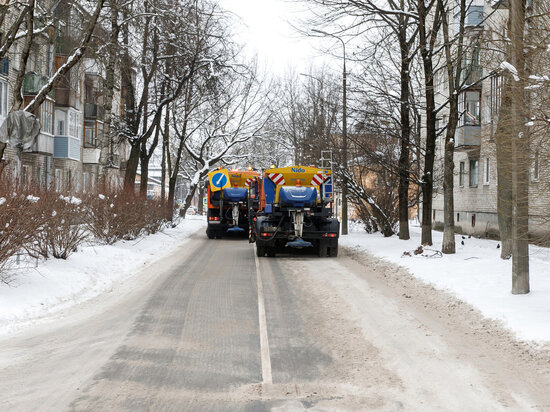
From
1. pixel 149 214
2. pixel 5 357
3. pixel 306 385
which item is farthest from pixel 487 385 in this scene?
pixel 149 214

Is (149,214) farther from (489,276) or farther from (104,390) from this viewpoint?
(104,390)

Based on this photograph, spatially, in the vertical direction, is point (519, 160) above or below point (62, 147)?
below

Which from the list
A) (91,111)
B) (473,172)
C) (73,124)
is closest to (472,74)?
(473,172)

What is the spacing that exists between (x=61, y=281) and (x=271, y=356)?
573 cm

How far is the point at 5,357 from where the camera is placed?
275 inches

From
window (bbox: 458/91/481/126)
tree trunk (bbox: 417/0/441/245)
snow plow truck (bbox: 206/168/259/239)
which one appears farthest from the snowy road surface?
window (bbox: 458/91/481/126)

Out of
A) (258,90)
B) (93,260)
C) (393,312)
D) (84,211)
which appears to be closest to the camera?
(393,312)

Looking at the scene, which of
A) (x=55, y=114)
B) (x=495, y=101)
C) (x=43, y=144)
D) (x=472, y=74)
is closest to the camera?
(x=495, y=101)

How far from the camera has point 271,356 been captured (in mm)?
7020

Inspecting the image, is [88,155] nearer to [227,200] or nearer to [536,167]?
[227,200]

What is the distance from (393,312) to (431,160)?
1087 centimetres

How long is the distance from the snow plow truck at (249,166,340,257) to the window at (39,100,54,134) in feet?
67.2

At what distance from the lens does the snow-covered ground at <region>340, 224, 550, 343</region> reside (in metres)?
8.38

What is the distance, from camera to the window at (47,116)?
3612 cm
